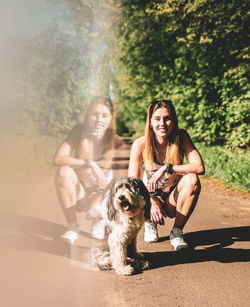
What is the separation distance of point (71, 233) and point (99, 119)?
94cm

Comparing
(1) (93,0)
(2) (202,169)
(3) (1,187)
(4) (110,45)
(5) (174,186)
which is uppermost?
(1) (93,0)

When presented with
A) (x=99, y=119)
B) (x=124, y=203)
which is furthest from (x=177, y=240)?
(x=99, y=119)

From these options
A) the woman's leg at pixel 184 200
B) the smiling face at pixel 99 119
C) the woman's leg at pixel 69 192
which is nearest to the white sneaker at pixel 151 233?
the woman's leg at pixel 184 200

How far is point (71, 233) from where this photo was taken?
6.44 ft

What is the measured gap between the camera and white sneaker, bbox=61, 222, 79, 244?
190 cm

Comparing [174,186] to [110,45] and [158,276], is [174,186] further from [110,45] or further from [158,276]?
[110,45]

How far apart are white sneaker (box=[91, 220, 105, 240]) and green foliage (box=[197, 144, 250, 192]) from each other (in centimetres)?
356

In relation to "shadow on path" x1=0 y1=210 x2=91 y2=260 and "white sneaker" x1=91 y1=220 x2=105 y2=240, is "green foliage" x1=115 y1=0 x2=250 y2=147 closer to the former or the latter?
"white sneaker" x1=91 y1=220 x2=105 y2=240

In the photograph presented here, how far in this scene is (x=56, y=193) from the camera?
1746 mm

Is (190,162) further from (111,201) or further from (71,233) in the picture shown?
(71,233)

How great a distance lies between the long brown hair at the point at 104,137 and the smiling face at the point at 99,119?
0.9 inches

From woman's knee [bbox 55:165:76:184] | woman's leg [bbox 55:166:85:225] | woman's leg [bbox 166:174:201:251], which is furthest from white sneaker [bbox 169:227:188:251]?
woman's knee [bbox 55:165:76:184]

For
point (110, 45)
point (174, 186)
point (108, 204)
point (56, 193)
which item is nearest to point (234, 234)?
point (174, 186)

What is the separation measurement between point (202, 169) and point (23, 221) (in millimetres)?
1962
